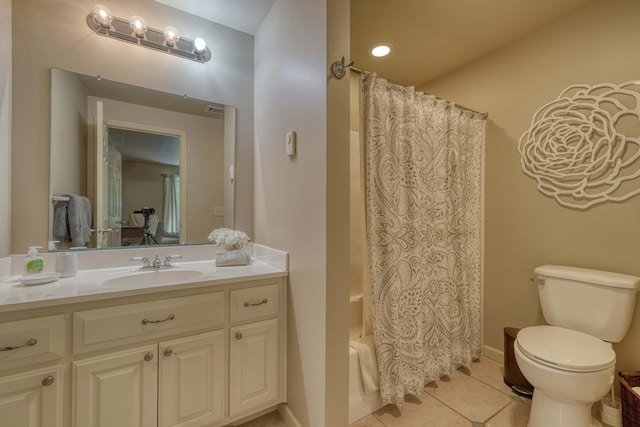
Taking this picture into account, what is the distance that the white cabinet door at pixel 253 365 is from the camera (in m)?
1.36

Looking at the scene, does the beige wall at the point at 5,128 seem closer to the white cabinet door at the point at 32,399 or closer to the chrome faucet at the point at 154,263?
the chrome faucet at the point at 154,263

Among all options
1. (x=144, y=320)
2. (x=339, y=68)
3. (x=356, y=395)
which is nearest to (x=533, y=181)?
(x=339, y=68)

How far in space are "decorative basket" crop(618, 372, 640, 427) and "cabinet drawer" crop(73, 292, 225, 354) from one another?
6.56ft

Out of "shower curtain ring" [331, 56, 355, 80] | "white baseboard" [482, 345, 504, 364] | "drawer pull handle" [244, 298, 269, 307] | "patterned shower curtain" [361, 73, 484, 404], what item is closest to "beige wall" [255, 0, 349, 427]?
"shower curtain ring" [331, 56, 355, 80]

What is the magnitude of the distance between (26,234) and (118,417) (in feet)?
3.31

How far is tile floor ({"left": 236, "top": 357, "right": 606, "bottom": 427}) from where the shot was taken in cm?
148

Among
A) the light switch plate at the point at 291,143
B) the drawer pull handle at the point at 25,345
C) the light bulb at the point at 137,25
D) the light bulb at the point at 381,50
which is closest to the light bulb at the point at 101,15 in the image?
the light bulb at the point at 137,25

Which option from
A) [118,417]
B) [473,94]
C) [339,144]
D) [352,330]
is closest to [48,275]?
[118,417]

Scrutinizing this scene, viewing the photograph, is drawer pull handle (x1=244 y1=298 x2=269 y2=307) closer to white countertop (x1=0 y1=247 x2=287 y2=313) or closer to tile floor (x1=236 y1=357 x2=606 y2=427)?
white countertop (x1=0 y1=247 x2=287 y2=313)

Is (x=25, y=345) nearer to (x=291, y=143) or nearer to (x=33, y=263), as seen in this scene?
(x=33, y=263)

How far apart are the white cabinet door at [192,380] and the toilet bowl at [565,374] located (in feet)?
4.95

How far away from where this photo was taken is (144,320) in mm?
1166

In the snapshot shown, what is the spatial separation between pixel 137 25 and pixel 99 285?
1.45 m

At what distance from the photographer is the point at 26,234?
1.36m
